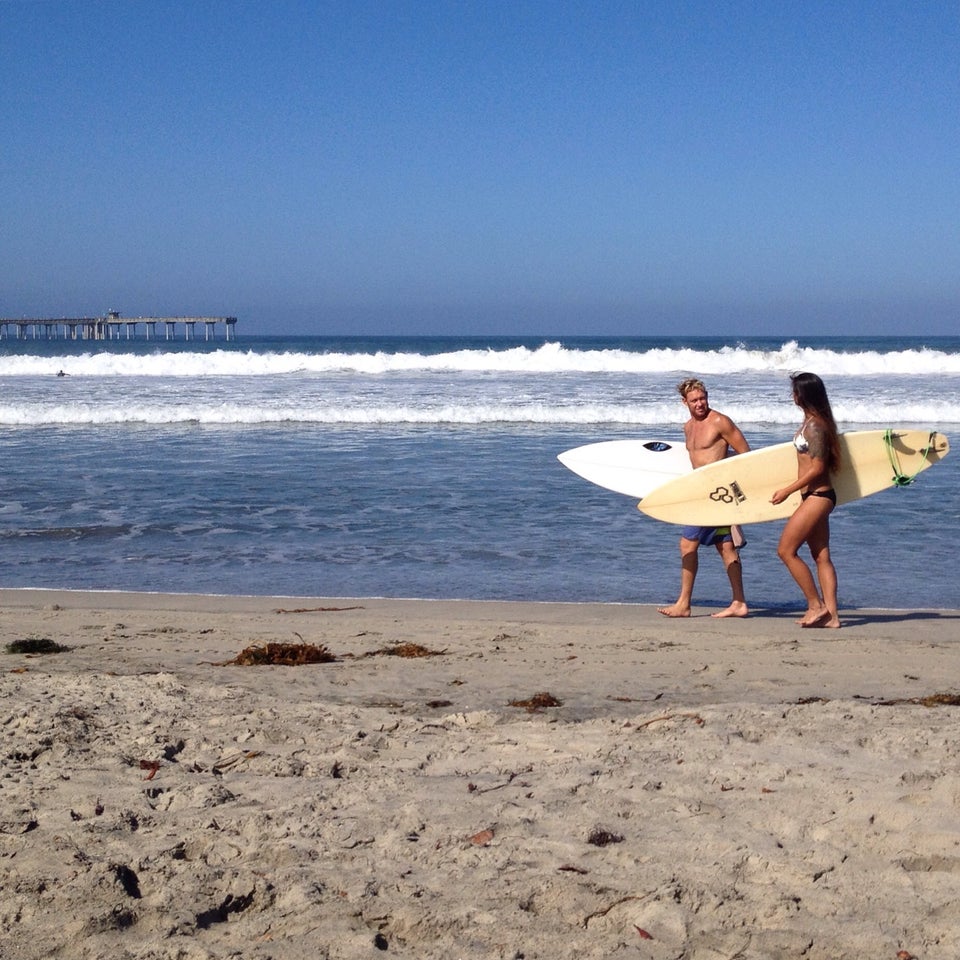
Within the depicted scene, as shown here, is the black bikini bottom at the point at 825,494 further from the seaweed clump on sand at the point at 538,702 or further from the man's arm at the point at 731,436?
the seaweed clump on sand at the point at 538,702

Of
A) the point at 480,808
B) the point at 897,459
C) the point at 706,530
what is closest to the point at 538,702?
the point at 480,808

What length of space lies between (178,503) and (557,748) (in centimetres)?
767

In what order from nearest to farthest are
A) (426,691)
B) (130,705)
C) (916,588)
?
(130,705), (426,691), (916,588)

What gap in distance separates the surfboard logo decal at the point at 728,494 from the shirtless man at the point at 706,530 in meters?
0.18

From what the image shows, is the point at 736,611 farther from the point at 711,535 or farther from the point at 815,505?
the point at 815,505

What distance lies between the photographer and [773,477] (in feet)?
22.3

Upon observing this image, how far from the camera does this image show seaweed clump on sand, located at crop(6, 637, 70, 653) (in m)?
5.57

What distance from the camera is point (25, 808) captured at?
3217mm

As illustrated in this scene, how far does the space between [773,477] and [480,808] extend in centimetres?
413

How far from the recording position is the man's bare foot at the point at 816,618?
244 inches

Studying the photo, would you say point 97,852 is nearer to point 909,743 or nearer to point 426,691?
point 426,691

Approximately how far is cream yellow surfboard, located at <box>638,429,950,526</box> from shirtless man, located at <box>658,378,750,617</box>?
0.37ft

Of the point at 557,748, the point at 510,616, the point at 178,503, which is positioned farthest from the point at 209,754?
the point at 178,503

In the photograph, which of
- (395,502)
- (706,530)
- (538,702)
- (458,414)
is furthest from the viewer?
(458,414)
